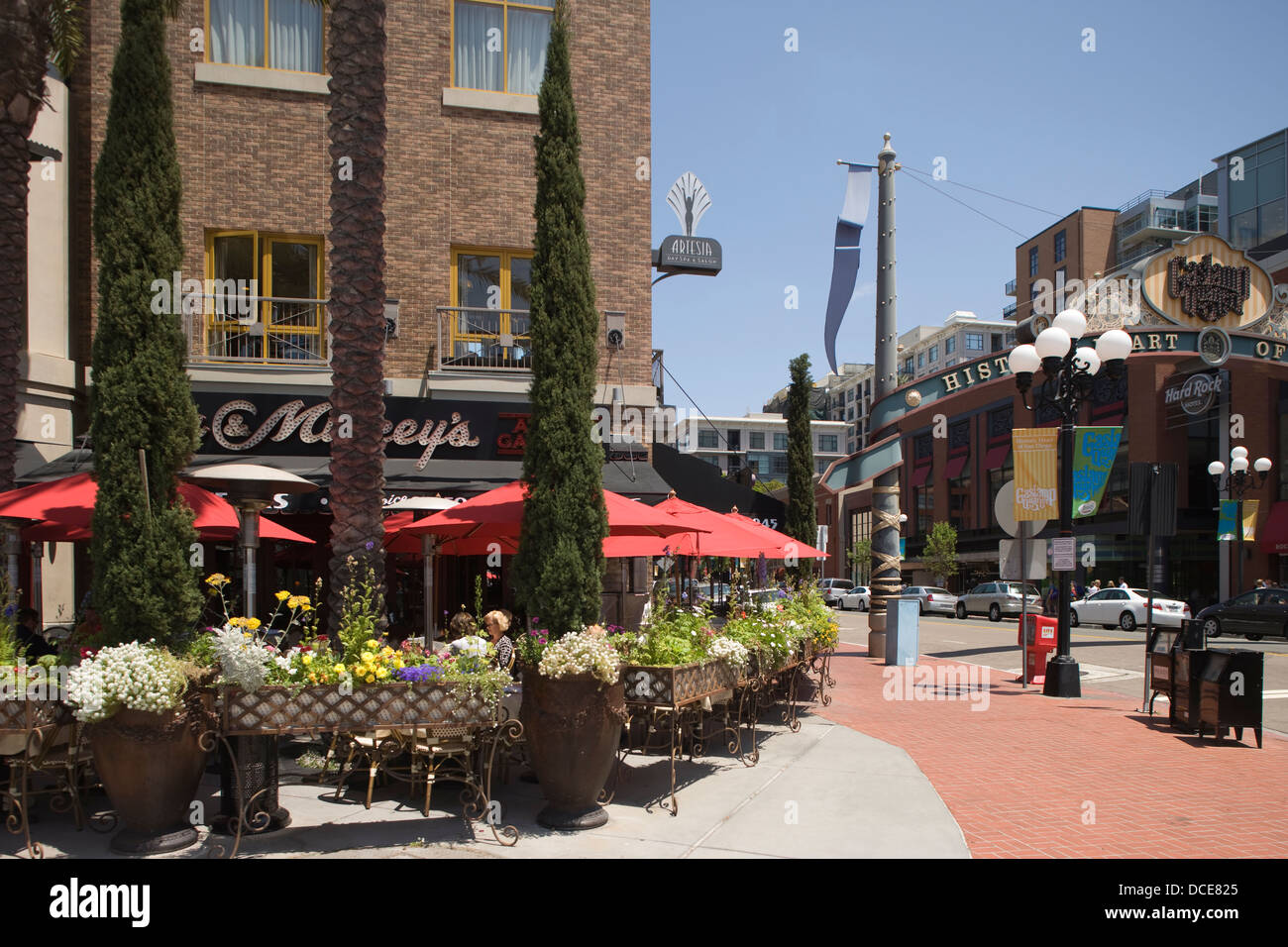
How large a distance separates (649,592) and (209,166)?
9787mm

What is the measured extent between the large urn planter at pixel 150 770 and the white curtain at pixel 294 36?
12.6 metres

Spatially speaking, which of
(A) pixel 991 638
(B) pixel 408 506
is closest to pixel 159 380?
(B) pixel 408 506

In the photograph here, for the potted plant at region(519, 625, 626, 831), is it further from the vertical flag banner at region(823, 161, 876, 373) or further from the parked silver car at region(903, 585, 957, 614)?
the parked silver car at region(903, 585, 957, 614)

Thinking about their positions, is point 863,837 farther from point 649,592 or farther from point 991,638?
point 991,638

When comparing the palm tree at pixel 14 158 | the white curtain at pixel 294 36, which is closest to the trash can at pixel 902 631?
the white curtain at pixel 294 36

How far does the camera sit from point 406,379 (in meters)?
15.0

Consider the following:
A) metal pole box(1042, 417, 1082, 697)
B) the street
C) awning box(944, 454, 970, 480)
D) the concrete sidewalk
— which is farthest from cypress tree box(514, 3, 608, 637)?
awning box(944, 454, 970, 480)

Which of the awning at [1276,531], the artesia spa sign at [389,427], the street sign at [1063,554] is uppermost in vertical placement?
the artesia spa sign at [389,427]

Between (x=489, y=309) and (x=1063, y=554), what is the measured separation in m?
9.46

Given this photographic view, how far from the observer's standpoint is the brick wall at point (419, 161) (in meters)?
14.6

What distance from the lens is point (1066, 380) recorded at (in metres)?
14.2

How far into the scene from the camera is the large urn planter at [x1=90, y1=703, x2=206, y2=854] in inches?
213

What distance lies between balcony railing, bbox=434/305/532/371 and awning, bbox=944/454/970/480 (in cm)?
4572

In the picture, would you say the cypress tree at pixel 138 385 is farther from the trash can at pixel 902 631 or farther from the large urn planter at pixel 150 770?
the trash can at pixel 902 631
